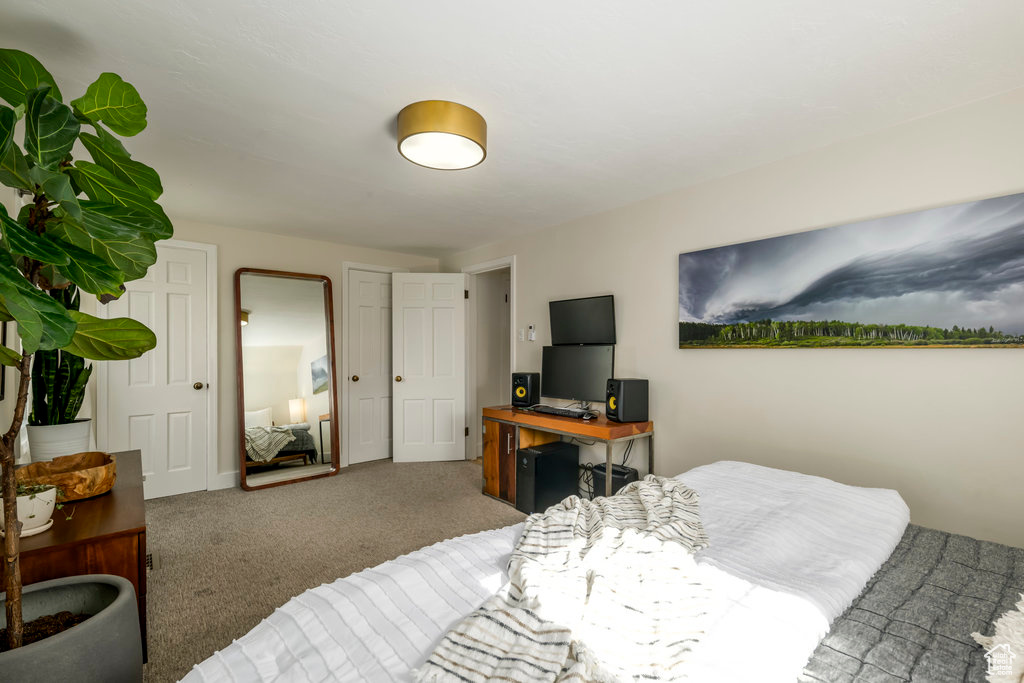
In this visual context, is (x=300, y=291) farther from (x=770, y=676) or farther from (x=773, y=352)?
(x=770, y=676)

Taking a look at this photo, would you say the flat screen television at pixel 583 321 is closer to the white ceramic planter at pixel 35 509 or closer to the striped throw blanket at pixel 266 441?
the striped throw blanket at pixel 266 441

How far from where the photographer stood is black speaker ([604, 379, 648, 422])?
315 cm

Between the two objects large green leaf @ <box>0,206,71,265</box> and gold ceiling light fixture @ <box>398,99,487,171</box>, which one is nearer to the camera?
large green leaf @ <box>0,206,71,265</box>

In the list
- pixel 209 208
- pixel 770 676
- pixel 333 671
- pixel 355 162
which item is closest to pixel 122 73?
pixel 355 162

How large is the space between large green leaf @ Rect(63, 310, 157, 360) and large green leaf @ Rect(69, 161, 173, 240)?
0.81 feet

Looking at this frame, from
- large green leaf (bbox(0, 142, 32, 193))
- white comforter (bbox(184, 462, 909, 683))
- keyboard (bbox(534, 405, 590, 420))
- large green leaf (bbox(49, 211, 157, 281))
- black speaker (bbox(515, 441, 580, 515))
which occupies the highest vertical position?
large green leaf (bbox(0, 142, 32, 193))

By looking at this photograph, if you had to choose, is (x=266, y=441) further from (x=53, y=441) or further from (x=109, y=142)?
(x=109, y=142)

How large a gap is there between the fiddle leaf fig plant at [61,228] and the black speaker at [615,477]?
284 cm

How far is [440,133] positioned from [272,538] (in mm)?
2737

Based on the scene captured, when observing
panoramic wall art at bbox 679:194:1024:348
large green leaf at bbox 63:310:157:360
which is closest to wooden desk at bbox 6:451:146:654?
A: large green leaf at bbox 63:310:157:360

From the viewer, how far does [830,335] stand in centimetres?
245

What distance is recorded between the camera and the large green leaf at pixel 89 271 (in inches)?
38.0

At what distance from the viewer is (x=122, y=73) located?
1864mm

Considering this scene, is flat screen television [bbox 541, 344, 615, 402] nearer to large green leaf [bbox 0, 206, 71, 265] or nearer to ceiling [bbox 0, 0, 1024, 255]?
ceiling [bbox 0, 0, 1024, 255]
